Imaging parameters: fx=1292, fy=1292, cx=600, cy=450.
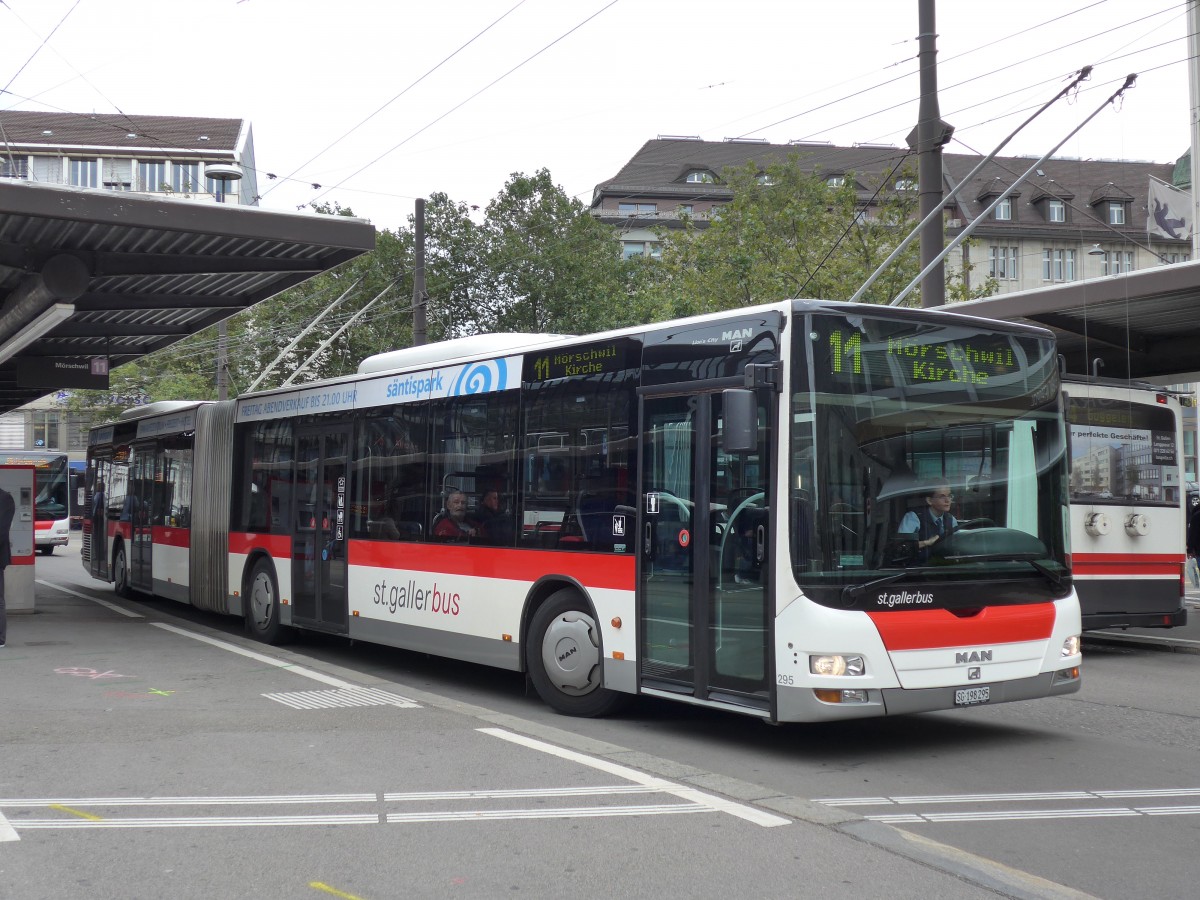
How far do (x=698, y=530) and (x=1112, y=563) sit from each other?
7.61 m

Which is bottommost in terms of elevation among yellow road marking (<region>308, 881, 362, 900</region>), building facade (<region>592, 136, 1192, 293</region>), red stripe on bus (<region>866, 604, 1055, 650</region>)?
yellow road marking (<region>308, 881, 362, 900</region>)

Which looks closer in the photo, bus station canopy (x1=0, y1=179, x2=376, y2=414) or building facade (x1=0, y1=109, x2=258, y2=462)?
bus station canopy (x1=0, y1=179, x2=376, y2=414)

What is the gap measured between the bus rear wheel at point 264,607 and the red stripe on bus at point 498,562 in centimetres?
211

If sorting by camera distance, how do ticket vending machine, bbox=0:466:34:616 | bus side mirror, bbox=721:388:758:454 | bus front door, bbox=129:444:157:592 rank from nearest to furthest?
bus side mirror, bbox=721:388:758:454
ticket vending machine, bbox=0:466:34:616
bus front door, bbox=129:444:157:592

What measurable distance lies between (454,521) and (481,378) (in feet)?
3.96

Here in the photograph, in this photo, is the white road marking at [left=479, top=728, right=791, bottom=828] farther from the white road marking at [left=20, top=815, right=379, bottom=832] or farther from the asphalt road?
the white road marking at [left=20, top=815, right=379, bottom=832]

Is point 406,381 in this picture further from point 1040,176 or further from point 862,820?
point 1040,176

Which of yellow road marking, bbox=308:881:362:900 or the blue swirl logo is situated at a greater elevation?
the blue swirl logo

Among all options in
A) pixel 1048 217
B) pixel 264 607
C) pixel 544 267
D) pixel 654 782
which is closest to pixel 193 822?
pixel 654 782

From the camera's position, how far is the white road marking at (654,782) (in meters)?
6.14

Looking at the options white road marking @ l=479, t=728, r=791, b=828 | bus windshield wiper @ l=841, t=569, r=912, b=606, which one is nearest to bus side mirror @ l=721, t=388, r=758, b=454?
bus windshield wiper @ l=841, t=569, r=912, b=606

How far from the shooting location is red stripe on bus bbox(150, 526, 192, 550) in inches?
661

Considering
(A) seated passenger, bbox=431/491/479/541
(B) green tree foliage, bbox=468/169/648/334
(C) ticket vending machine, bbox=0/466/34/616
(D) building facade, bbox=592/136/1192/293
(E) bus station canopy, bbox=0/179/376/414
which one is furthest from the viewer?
(D) building facade, bbox=592/136/1192/293

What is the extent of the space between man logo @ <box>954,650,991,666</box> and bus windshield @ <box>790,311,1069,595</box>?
0.44 m
